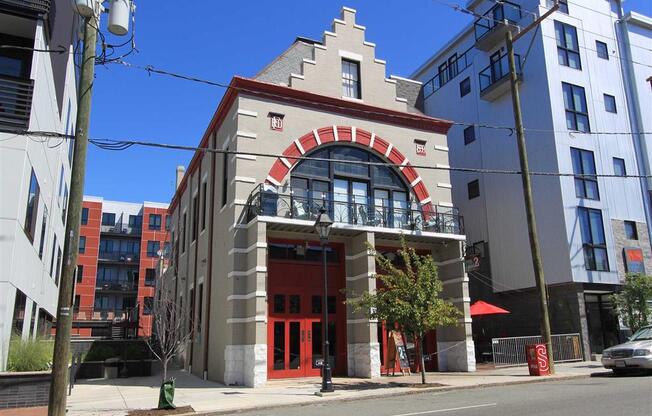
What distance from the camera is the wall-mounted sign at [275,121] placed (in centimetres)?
2031

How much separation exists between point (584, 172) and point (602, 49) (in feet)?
26.7

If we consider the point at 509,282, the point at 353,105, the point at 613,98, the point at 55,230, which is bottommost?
the point at 509,282

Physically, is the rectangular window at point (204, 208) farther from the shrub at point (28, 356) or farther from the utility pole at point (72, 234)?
the utility pole at point (72, 234)

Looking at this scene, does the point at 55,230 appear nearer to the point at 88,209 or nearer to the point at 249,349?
the point at 249,349

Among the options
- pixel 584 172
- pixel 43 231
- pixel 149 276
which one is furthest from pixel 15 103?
pixel 149 276

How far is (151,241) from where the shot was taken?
70.8 metres

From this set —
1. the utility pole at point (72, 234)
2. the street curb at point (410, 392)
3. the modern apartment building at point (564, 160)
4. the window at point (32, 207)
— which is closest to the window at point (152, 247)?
the modern apartment building at point (564, 160)

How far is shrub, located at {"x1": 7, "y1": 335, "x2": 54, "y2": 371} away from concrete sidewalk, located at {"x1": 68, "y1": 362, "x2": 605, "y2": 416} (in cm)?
133

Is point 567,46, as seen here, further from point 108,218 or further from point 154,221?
point 108,218

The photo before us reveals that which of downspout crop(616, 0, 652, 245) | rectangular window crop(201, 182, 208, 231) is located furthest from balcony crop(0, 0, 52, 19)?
downspout crop(616, 0, 652, 245)

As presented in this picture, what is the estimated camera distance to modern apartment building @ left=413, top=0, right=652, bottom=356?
85.2 feet

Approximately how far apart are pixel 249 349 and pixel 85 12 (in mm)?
11108

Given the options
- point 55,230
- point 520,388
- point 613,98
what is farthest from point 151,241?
point 520,388

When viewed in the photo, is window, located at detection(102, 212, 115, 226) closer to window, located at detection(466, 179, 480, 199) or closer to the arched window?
window, located at detection(466, 179, 480, 199)
